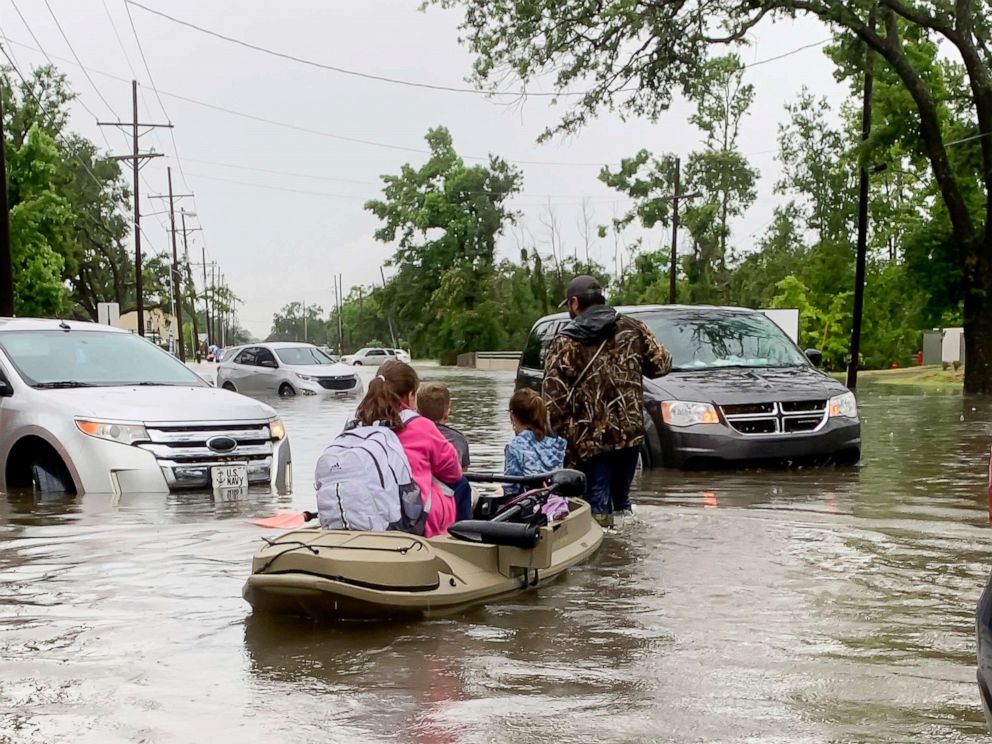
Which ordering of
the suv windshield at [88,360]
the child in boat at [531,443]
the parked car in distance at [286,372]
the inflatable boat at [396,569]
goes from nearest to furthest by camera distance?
the inflatable boat at [396,569] → the child in boat at [531,443] → the suv windshield at [88,360] → the parked car in distance at [286,372]

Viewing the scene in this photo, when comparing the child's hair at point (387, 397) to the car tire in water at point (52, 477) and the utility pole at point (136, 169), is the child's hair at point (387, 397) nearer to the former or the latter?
the car tire in water at point (52, 477)

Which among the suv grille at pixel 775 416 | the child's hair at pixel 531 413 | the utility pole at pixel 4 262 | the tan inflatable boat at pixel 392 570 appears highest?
the utility pole at pixel 4 262

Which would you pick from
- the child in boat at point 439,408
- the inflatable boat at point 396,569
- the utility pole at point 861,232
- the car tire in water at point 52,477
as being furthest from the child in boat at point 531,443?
the utility pole at point 861,232

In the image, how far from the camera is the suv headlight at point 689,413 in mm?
12258

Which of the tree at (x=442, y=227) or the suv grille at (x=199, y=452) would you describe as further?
the tree at (x=442, y=227)

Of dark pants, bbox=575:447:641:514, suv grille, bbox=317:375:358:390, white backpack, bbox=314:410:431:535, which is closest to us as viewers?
white backpack, bbox=314:410:431:535

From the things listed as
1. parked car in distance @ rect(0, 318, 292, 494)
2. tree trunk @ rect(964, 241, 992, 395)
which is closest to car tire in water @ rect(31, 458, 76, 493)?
parked car in distance @ rect(0, 318, 292, 494)

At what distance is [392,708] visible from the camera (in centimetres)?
496

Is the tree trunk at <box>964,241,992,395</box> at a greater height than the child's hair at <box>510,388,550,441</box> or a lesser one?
greater

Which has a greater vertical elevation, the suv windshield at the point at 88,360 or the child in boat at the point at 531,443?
the suv windshield at the point at 88,360

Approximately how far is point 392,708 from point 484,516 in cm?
262

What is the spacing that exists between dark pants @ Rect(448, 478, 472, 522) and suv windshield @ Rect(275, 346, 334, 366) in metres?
25.8

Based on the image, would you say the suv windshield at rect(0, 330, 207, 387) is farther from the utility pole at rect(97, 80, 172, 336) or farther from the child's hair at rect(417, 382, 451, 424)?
the utility pole at rect(97, 80, 172, 336)

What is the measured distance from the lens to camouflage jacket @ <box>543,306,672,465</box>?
8.70 m
